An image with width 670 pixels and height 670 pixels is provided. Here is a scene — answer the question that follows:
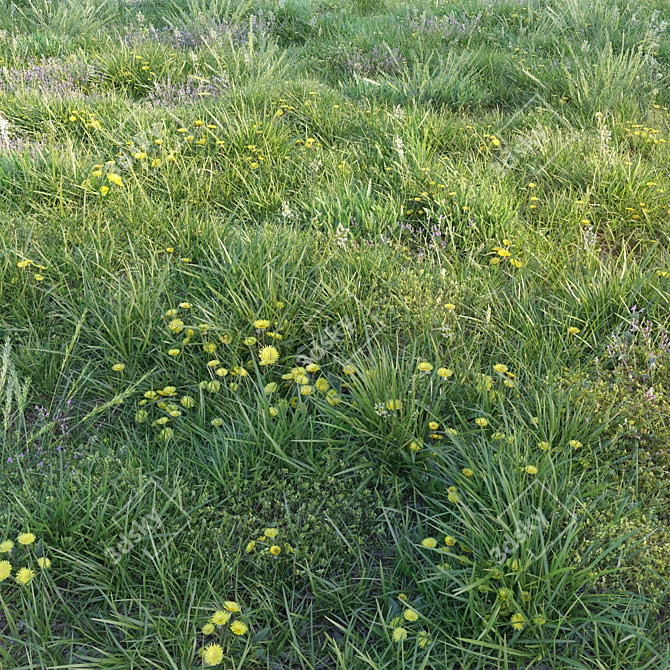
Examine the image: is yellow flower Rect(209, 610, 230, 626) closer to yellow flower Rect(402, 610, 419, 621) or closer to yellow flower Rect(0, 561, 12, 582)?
yellow flower Rect(402, 610, 419, 621)

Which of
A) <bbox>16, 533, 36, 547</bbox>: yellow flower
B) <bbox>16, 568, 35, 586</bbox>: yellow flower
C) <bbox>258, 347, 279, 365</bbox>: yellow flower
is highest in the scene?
<bbox>16, 533, 36, 547</bbox>: yellow flower

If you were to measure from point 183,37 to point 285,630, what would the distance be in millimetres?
5565

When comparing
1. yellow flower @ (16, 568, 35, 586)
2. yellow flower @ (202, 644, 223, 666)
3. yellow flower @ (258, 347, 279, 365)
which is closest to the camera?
yellow flower @ (202, 644, 223, 666)

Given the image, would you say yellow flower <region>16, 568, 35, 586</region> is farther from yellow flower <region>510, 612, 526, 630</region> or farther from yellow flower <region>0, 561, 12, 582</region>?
yellow flower <region>510, 612, 526, 630</region>

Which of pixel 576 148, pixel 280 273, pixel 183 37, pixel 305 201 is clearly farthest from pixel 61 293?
pixel 183 37

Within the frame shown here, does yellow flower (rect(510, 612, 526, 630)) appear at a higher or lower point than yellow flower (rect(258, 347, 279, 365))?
lower

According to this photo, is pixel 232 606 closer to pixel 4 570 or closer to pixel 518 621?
pixel 4 570

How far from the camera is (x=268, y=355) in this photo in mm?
2744

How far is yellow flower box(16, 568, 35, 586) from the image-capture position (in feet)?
6.57

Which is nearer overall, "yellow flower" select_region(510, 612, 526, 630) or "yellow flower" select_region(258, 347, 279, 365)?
"yellow flower" select_region(510, 612, 526, 630)

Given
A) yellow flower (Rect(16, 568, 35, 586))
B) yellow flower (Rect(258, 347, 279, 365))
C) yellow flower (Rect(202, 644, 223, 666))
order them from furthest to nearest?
yellow flower (Rect(258, 347, 279, 365)) → yellow flower (Rect(16, 568, 35, 586)) → yellow flower (Rect(202, 644, 223, 666))

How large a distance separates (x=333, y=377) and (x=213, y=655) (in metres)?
1.22

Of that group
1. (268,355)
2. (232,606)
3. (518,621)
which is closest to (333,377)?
(268,355)

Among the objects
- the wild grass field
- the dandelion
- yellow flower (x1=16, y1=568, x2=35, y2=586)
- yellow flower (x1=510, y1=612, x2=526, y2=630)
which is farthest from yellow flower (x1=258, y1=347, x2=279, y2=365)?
yellow flower (x1=510, y1=612, x2=526, y2=630)
